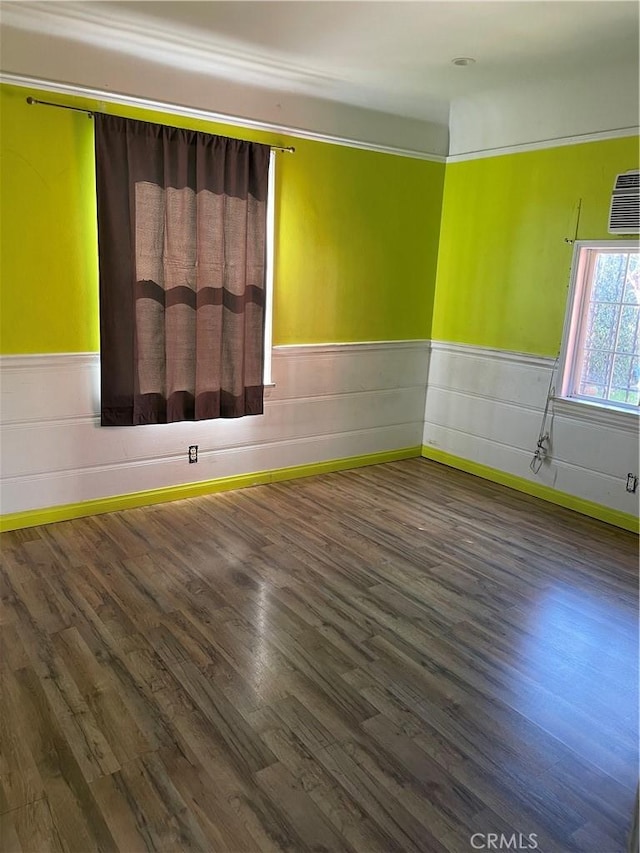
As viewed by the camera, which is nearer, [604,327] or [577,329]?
[604,327]

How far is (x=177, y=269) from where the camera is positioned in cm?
370

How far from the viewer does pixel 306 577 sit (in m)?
3.18

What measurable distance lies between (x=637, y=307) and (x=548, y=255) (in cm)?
70

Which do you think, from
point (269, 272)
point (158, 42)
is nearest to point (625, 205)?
point (269, 272)

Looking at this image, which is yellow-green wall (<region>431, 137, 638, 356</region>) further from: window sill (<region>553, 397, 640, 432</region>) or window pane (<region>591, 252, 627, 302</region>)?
window sill (<region>553, 397, 640, 432</region>)

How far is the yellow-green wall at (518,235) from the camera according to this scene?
3973mm

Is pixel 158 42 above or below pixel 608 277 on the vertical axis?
above

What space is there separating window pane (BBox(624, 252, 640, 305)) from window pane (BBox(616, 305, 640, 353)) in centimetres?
5

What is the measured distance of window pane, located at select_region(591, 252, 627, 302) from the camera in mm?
3930

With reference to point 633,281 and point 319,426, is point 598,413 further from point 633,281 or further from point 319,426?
point 319,426

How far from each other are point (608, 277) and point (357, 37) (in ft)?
6.76

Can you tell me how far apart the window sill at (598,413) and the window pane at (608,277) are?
664 mm

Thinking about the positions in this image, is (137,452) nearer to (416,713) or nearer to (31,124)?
(31,124)

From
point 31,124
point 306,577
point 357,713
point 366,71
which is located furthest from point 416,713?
point 366,71
